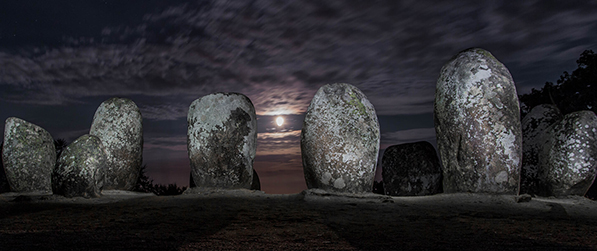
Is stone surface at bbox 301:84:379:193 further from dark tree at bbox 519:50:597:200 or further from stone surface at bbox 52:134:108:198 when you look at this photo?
dark tree at bbox 519:50:597:200

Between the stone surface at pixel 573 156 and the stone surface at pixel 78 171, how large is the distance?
1016cm

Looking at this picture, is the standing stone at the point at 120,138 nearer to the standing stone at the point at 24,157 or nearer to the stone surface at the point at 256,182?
the standing stone at the point at 24,157

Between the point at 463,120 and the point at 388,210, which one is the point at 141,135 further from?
the point at 463,120

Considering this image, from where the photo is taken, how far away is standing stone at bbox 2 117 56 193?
31.9 feet

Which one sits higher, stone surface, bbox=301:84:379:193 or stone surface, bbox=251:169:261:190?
stone surface, bbox=301:84:379:193

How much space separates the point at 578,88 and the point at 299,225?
12724 millimetres

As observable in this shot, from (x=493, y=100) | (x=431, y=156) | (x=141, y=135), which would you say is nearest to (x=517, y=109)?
(x=493, y=100)

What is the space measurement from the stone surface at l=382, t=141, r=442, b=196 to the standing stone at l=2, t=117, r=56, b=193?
9.14 meters

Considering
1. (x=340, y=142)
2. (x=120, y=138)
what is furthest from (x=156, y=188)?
(x=340, y=142)

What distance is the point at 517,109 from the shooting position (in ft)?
25.8

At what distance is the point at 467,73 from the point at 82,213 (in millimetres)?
7459

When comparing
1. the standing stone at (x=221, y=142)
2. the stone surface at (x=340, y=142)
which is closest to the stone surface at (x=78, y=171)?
the standing stone at (x=221, y=142)

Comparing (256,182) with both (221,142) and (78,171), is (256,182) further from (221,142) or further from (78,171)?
(78,171)

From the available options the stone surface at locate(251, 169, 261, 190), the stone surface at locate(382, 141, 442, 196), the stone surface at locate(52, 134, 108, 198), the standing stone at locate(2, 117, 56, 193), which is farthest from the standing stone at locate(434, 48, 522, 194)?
the standing stone at locate(2, 117, 56, 193)
